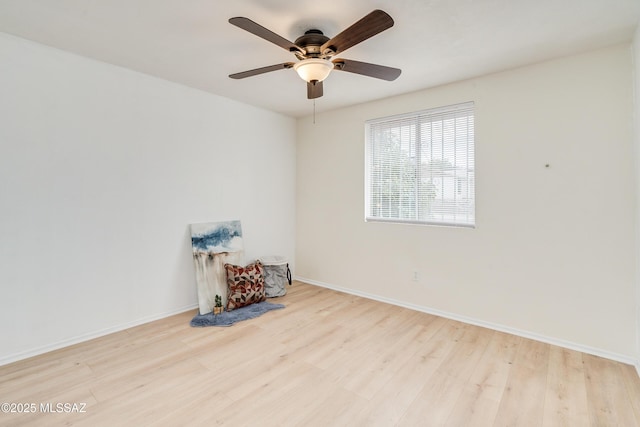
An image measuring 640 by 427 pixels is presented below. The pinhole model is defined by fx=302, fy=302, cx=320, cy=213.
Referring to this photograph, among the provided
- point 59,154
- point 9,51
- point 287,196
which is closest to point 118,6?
point 9,51

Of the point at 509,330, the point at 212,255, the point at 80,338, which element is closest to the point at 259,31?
the point at 212,255

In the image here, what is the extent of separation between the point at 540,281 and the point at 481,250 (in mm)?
537

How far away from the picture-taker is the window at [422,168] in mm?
3189

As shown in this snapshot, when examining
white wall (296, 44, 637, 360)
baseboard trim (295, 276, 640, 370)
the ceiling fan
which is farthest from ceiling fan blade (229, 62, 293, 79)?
baseboard trim (295, 276, 640, 370)

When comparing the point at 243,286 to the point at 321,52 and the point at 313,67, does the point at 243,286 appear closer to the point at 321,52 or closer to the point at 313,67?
the point at 313,67

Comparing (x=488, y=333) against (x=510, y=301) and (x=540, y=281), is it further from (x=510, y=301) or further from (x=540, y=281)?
(x=540, y=281)

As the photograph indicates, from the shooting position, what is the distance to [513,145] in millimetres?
2830

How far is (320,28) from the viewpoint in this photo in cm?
216

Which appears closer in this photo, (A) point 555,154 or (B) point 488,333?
(A) point 555,154

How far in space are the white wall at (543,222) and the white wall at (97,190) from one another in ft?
7.25

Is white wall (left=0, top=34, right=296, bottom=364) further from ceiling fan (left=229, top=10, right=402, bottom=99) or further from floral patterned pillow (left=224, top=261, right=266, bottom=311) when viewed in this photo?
ceiling fan (left=229, top=10, right=402, bottom=99)

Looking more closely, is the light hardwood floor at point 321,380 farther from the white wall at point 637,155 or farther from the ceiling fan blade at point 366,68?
the ceiling fan blade at point 366,68

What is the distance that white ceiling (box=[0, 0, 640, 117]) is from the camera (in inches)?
75.9

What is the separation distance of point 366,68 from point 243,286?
257 cm
